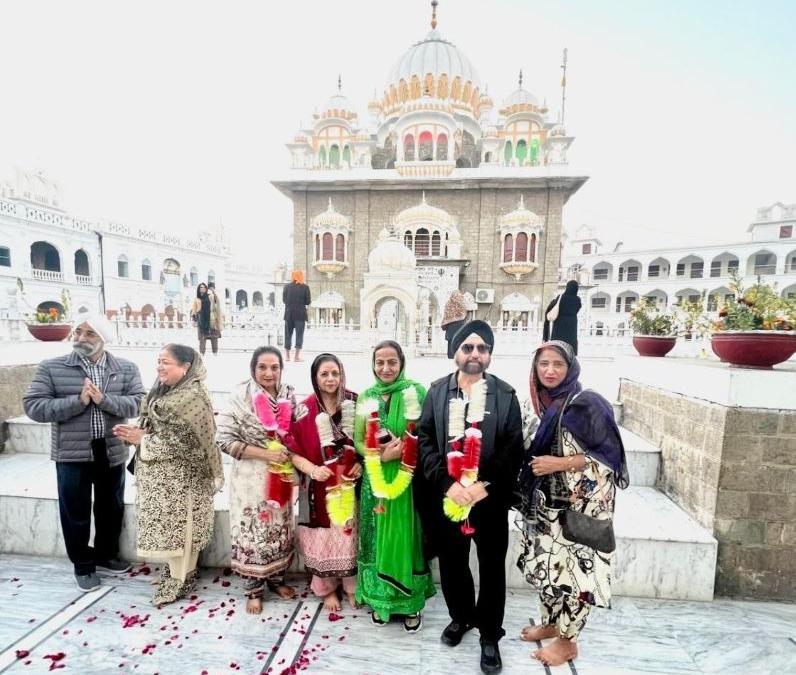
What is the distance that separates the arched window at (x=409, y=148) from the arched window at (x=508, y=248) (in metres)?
6.01

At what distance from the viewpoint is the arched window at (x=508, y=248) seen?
1725 centimetres

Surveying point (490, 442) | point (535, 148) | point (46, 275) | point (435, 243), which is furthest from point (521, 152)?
point (46, 275)

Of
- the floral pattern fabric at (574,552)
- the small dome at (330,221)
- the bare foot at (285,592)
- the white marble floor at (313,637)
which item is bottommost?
the white marble floor at (313,637)

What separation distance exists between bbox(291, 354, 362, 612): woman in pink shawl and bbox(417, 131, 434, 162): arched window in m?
18.1

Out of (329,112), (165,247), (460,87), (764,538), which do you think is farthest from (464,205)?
(165,247)

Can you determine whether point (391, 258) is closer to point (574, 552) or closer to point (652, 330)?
point (652, 330)

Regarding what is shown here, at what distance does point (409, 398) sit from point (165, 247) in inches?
1288

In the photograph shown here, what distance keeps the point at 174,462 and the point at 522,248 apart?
1719 centimetres

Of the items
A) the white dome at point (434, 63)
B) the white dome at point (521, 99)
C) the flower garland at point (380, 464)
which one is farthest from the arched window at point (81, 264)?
the flower garland at point (380, 464)

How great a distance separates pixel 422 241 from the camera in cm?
1723

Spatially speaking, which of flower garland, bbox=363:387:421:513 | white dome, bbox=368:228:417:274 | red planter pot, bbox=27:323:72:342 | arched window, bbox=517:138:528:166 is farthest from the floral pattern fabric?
arched window, bbox=517:138:528:166

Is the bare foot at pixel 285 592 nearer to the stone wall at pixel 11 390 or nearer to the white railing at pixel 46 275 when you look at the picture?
the stone wall at pixel 11 390

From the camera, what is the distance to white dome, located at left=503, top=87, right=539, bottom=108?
20.2m

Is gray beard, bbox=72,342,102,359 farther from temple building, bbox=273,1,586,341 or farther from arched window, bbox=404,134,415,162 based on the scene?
arched window, bbox=404,134,415,162
